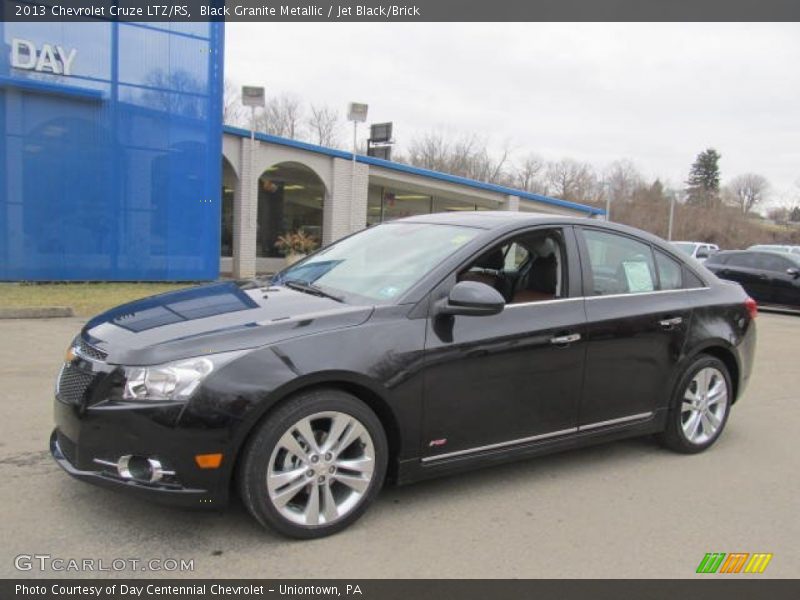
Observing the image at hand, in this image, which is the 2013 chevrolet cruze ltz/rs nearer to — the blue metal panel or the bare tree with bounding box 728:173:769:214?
the blue metal panel

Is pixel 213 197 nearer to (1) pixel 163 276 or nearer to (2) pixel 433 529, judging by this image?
(1) pixel 163 276

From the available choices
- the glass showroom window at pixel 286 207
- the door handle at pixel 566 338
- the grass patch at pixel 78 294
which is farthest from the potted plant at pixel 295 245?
the door handle at pixel 566 338

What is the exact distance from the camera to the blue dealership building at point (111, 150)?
44.1 ft

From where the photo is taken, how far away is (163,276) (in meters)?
15.0

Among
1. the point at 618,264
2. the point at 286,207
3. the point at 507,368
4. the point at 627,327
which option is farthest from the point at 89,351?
the point at 286,207

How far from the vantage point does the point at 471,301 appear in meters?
3.53

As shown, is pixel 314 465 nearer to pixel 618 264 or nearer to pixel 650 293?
pixel 618 264

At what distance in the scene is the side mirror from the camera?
354 centimetres

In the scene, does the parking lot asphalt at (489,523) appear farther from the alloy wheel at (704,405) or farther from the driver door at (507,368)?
the driver door at (507,368)

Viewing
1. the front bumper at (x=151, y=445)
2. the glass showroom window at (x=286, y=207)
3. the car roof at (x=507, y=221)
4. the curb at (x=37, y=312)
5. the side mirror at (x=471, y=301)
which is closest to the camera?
the front bumper at (x=151, y=445)

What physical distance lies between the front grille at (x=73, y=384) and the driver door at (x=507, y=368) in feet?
5.48

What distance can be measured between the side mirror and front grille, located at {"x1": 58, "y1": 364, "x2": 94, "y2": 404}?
1.79 metres

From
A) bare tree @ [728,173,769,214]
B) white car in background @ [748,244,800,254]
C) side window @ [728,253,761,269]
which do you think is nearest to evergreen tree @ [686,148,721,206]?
bare tree @ [728,173,769,214]
